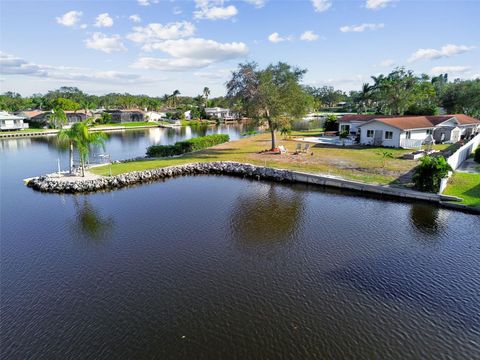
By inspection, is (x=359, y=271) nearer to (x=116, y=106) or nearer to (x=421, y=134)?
(x=421, y=134)

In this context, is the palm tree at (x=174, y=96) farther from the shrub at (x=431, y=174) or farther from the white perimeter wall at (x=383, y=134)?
the shrub at (x=431, y=174)

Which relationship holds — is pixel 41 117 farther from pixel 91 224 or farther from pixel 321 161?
pixel 321 161

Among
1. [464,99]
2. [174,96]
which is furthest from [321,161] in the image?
[174,96]

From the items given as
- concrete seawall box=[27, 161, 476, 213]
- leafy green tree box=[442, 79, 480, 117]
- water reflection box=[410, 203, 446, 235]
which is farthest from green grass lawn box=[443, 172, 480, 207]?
Result: leafy green tree box=[442, 79, 480, 117]

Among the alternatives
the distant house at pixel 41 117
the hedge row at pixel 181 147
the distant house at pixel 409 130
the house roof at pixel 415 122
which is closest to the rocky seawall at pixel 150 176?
the hedge row at pixel 181 147

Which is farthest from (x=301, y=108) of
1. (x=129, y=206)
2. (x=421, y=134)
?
(x=129, y=206)

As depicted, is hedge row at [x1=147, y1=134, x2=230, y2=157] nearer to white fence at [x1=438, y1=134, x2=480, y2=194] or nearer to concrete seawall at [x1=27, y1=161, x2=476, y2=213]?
concrete seawall at [x1=27, y1=161, x2=476, y2=213]
